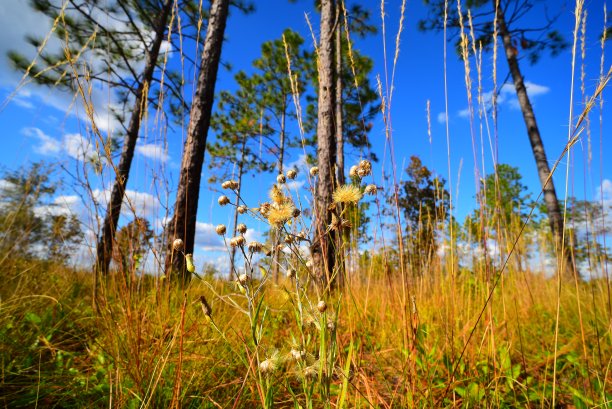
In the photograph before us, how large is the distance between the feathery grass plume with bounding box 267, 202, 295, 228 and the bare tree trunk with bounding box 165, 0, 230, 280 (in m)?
2.64

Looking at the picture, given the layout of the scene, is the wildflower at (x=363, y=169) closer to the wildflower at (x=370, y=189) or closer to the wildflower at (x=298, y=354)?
the wildflower at (x=370, y=189)

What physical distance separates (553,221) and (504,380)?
5373 mm

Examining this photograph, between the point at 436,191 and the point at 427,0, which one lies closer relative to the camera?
the point at 436,191

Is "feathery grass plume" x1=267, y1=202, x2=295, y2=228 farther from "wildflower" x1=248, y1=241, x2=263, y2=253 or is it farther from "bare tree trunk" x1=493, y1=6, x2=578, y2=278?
"bare tree trunk" x1=493, y1=6, x2=578, y2=278

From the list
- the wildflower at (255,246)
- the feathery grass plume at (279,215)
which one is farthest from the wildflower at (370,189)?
the wildflower at (255,246)

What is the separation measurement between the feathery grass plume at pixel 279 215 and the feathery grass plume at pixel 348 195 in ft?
0.43

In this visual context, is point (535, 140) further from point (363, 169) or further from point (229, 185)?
point (229, 185)

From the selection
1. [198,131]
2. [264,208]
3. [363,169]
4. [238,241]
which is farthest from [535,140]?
[238,241]

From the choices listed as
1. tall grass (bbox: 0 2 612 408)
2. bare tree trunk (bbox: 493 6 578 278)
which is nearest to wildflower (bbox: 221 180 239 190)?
tall grass (bbox: 0 2 612 408)

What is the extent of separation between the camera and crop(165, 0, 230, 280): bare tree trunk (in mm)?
3311

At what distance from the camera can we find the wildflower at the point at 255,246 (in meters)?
0.80

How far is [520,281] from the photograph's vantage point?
2896mm

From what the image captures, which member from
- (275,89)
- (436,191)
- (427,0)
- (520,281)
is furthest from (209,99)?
(275,89)

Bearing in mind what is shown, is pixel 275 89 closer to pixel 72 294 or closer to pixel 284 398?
pixel 72 294
